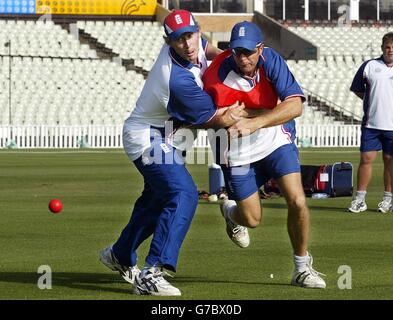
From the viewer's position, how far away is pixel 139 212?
1068 cm

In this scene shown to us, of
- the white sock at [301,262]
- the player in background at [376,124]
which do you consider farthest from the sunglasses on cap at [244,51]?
the player in background at [376,124]

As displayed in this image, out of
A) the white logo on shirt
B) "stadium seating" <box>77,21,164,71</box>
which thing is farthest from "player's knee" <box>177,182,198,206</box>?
"stadium seating" <box>77,21,164,71</box>

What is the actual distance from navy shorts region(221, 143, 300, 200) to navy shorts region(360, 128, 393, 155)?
726 cm

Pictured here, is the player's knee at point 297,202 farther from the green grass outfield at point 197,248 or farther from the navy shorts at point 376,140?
the navy shorts at point 376,140

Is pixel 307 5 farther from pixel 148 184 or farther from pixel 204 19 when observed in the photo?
pixel 148 184

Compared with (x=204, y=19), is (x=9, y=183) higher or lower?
lower

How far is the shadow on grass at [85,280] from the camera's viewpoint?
A: 34.4ft

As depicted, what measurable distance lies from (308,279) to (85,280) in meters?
1.99

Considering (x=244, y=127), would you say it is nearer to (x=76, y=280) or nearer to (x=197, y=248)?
(x=76, y=280)

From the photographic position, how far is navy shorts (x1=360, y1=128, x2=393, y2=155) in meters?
18.0

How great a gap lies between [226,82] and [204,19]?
5202 centimetres

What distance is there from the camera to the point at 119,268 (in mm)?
10875
